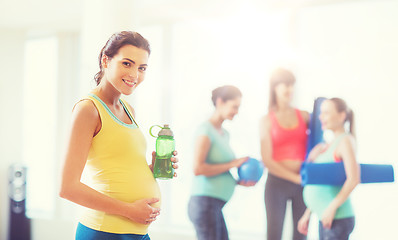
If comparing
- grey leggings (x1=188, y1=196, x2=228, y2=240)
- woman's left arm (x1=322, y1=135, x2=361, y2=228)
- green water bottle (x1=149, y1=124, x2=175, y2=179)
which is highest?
green water bottle (x1=149, y1=124, x2=175, y2=179)

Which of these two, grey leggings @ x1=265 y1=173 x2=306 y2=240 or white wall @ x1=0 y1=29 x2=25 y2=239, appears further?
white wall @ x1=0 y1=29 x2=25 y2=239

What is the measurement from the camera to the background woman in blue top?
252 cm

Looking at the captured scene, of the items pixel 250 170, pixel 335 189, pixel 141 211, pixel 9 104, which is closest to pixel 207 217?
pixel 250 170

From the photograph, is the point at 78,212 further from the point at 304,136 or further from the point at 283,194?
the point at 304,136

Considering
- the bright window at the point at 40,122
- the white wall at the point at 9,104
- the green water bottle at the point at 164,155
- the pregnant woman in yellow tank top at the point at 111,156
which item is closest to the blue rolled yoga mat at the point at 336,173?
the green water bottle at the point at 164,155

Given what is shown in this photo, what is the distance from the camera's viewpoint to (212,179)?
2.58 metres

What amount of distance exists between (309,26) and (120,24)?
53.4 inches

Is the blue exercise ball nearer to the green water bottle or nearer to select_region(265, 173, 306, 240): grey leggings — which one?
select_region(265, 173, 306, 240): grey leggings

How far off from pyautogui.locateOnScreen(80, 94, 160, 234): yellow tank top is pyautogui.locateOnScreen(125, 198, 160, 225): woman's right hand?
21 mm

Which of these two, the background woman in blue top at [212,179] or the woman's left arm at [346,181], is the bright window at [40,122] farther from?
the woman's left arm at [346,181]

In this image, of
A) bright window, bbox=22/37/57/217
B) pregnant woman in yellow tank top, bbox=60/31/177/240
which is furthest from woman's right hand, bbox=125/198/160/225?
bright window, bbox=22/37/57/217

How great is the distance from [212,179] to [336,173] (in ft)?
2.44

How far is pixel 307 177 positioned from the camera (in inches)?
105

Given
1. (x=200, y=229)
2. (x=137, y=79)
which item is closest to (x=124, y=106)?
(x=137, y=79)
